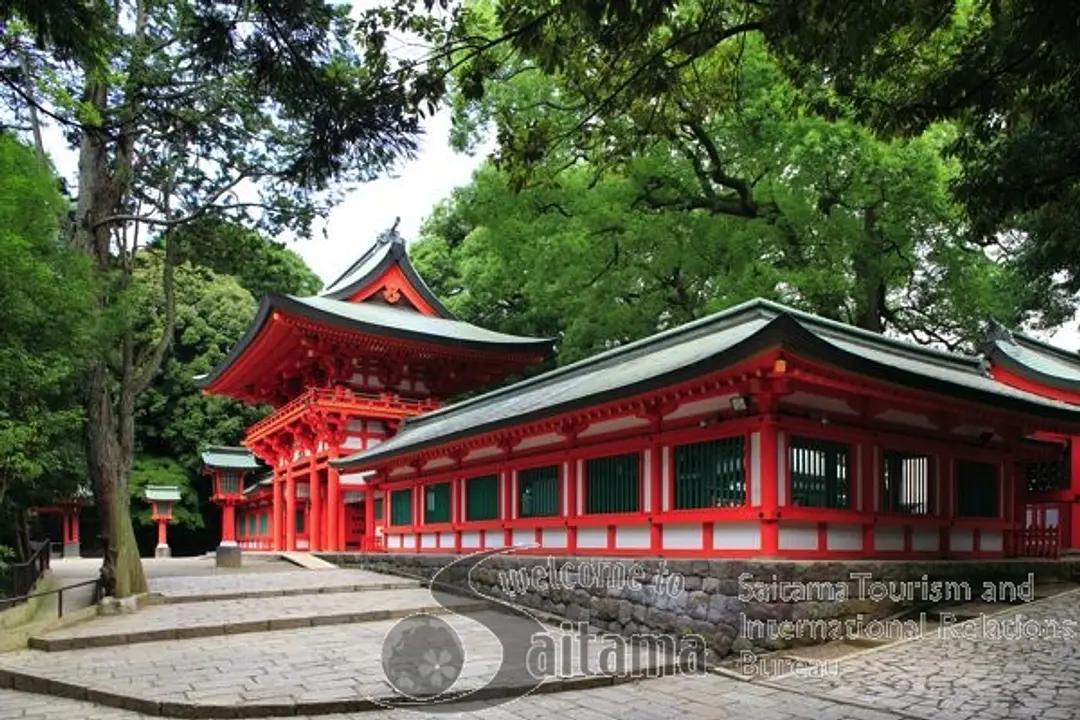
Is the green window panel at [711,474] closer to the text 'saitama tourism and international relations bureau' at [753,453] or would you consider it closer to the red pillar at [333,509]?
the text 'saitama tourism and international relations bureau' at [753,453]

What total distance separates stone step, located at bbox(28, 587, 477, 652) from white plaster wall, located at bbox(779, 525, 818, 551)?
571 centimetres

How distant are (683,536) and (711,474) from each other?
0.91 metres

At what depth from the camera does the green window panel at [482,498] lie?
15.0 metres

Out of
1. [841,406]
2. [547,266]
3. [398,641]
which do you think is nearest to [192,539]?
[547,266]

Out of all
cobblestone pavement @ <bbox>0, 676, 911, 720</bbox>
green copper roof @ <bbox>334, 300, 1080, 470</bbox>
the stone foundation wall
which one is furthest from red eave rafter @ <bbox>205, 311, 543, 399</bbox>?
cobblestone pavement @ <bbox>0, 676, 911, 720</bbox>

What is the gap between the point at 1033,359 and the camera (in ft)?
59.8

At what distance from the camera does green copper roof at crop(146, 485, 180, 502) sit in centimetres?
3478

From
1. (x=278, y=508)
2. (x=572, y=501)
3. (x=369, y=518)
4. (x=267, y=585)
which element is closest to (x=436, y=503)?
(x=267, y=585)

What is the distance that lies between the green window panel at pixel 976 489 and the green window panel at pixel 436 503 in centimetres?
907

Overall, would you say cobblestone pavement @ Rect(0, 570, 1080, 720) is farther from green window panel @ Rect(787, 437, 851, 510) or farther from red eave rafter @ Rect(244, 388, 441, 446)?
red eave rafter @ Rect(244, 388, 441, 446)

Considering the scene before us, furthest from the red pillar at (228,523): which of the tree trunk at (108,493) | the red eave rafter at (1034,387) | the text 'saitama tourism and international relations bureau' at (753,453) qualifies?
the red eave rafter at (1034,387)

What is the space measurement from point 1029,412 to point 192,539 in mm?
38804

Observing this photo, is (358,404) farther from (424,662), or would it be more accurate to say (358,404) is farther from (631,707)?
(631,707)

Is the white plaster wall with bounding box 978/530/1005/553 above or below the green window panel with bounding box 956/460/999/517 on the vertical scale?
below
